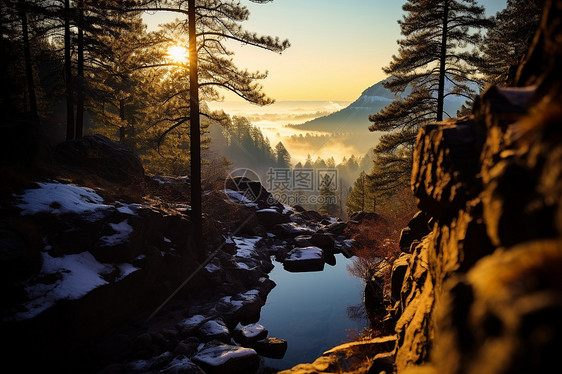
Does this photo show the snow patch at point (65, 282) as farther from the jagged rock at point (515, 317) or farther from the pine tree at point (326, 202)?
the pine tree at point (326, 202)

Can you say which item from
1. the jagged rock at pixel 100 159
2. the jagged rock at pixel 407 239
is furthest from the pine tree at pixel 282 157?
the jagged rock at pixel 407 239

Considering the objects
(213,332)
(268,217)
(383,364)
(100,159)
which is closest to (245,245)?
(268,217)

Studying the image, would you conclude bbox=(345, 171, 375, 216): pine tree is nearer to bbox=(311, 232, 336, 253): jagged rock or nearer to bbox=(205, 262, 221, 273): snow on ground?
bbox=(311, 232, 336, 253): jagged rock

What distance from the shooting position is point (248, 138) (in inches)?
4530

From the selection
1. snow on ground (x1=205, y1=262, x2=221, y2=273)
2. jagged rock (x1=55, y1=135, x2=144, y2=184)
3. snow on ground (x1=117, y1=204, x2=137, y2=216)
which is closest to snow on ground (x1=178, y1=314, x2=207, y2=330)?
snow on ground (x1=205, y1=262, x2=221, y2=273)

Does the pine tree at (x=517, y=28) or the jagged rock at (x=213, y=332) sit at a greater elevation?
the pine tree at (x=517, y=28)

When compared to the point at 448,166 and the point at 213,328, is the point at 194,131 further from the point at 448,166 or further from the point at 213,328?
the point at 448,166

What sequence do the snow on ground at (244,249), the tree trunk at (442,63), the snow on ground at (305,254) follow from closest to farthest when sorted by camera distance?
the tree trunk at (442,63) → the snow on ground at (244,249) → the snow on ground at (305,254)

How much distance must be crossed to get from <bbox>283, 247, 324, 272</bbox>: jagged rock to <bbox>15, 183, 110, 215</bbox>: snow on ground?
1254 cm

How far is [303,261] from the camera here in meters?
19.8

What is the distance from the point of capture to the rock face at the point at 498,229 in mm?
1479

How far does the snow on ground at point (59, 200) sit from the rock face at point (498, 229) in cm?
985

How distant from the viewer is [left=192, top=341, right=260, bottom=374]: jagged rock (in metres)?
8.04

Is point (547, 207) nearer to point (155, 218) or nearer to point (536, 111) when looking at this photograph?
point (536, 111)
